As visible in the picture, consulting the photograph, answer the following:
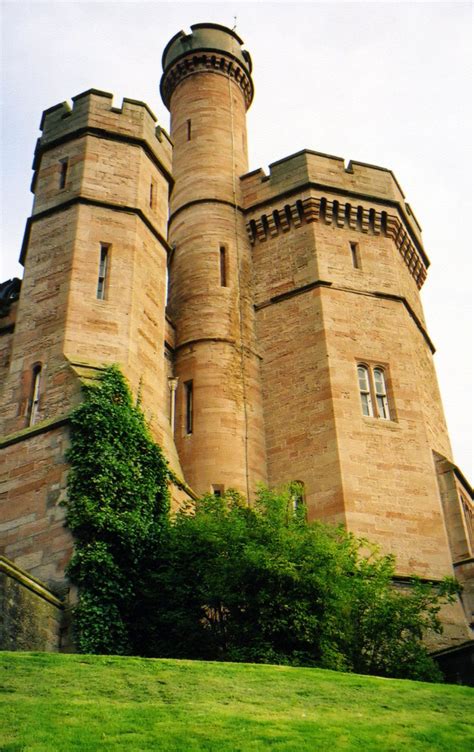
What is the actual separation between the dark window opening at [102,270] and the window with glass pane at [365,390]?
6.41m

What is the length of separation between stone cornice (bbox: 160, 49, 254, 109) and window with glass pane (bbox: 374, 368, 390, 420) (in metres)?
12.3

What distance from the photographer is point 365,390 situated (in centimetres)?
2164

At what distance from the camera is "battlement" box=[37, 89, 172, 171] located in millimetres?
21109

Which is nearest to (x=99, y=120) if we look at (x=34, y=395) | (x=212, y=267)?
(x=212, y=267)

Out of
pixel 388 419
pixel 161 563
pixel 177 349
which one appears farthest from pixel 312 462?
pixel 161 563

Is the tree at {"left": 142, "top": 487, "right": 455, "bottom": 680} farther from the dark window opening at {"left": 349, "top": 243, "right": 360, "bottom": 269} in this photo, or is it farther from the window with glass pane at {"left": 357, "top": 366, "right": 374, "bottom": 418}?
the dark window opening at {"left": 349, "top": 243, "right": 360, "bottom": 269}

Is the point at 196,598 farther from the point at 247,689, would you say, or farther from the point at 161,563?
the point at 247,689

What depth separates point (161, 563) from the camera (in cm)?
1506

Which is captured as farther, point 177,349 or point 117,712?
point 177,349

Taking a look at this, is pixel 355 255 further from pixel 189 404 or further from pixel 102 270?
pixel 102 270

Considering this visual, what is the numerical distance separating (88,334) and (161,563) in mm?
4834

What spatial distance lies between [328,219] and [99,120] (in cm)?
663

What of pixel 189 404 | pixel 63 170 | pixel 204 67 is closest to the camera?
pixel 63 170

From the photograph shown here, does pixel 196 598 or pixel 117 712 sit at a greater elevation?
pixel 196 598
